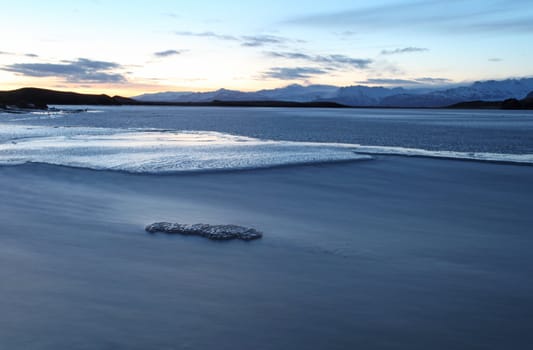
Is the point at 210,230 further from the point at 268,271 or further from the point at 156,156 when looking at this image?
the point at 156,156

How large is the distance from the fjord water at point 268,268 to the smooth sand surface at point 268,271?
0.02 metres

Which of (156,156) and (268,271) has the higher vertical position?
(156,156)

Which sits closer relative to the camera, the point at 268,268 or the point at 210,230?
the point at 268,268

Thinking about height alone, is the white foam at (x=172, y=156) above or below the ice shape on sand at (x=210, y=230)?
above

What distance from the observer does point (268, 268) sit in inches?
280

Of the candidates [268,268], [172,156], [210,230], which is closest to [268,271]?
[268,268]

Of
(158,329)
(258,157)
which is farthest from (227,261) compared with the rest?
(258,157)

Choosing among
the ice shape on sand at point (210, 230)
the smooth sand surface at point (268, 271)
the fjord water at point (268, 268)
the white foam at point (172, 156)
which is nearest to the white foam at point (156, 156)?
the white foam at point (172, 156)

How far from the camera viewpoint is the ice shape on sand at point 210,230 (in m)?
8.70

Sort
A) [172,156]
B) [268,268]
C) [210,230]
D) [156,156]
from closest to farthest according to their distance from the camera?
[268,268]
[210,230]
[156,156]
[172,156]

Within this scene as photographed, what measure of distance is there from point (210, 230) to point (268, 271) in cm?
222

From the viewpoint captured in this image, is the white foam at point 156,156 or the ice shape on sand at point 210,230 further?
the white foam at point 156,156

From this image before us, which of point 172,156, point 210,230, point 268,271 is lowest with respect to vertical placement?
point 268,271

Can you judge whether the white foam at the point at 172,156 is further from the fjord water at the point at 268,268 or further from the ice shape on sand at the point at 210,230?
the ice shape on sand at the point at 210,230
